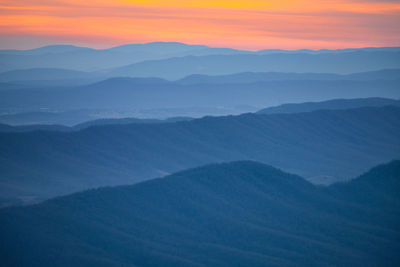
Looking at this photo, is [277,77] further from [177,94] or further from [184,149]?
[184,149]

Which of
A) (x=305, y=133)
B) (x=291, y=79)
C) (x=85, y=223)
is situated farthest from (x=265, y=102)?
(x=85, y=223)

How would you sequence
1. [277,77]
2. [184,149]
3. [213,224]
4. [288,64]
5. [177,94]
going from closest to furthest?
[213,224] < [184,149] < [177,94] < [277,77] < [288,64]

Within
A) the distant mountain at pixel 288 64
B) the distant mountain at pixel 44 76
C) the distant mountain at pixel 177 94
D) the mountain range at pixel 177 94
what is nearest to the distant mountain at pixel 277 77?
the mountain range at pixel 177 94

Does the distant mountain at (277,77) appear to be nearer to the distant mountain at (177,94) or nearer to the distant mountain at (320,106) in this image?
the distant mountain at (177,94)

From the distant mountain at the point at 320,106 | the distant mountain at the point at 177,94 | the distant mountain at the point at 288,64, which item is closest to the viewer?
the distant mountain at the point at 320,106

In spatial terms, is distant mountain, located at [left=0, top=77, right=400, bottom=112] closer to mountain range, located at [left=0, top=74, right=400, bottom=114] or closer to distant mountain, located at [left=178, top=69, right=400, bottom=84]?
mountain range, located at [left=0, top=74, right=400, bottom=114]

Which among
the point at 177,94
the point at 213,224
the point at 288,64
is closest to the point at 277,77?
the point at 177,94
